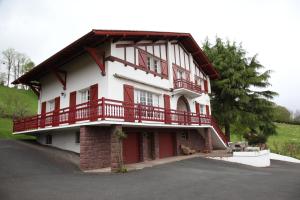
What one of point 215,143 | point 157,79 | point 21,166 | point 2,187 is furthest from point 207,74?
point 2,187

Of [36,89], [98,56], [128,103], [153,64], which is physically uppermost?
[153,64]

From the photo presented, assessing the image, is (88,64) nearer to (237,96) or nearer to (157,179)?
(157,179)

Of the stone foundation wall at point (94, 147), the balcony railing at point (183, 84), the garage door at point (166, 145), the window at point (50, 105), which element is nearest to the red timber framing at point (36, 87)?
the window at point (50, 105)

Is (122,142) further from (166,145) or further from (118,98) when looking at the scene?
(166,145)

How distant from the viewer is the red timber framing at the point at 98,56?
14109mm

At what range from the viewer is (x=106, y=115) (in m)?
12.4

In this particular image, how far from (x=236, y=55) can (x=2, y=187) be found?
87.0 feet

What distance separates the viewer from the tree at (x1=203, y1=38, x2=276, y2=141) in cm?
2678

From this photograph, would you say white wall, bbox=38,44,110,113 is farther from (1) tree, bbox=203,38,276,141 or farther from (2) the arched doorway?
(1) tree, bbox=203,38,276,141

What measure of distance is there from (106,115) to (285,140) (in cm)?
3732

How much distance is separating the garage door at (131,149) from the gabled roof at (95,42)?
6484 mm

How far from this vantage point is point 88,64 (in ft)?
52.8

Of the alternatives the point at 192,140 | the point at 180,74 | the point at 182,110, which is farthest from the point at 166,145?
the point at 180,74

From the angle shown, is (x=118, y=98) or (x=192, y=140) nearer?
(x=118, y=98)
